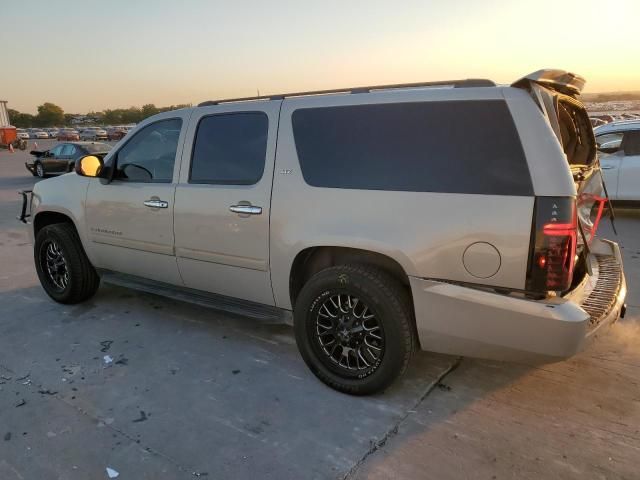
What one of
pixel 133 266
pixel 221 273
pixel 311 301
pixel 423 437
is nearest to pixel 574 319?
pixel 423 437

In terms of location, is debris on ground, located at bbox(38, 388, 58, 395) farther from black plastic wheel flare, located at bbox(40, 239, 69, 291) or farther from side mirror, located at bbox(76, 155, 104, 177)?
side mirror, located at bbox(76, 155, 104, 177)

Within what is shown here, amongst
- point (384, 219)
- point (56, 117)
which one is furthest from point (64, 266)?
point (56, 117)

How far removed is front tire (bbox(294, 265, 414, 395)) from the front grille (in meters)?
0.99

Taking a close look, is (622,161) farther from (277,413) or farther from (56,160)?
(56,160)

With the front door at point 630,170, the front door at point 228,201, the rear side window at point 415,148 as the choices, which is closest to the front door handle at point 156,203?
the front door at point 228,201

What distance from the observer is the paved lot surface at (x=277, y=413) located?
2.51 meters

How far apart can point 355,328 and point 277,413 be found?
70 cm

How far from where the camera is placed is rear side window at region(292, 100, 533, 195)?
2.58 m

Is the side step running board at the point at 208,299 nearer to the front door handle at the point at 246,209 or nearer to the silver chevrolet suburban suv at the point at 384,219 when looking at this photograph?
the silver chevrolet suburban suv at the point at 384,219

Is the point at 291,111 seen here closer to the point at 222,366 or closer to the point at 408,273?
the point at 408,273

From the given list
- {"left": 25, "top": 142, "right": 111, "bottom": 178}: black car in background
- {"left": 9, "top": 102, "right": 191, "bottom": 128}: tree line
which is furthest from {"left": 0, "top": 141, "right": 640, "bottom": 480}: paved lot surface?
{"left": 9, "top": 102, "right": 191, "bottom": 128}: tree line

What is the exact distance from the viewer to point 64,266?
4859mm

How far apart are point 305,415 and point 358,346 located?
53cm

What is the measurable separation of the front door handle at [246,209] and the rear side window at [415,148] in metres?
0.44
